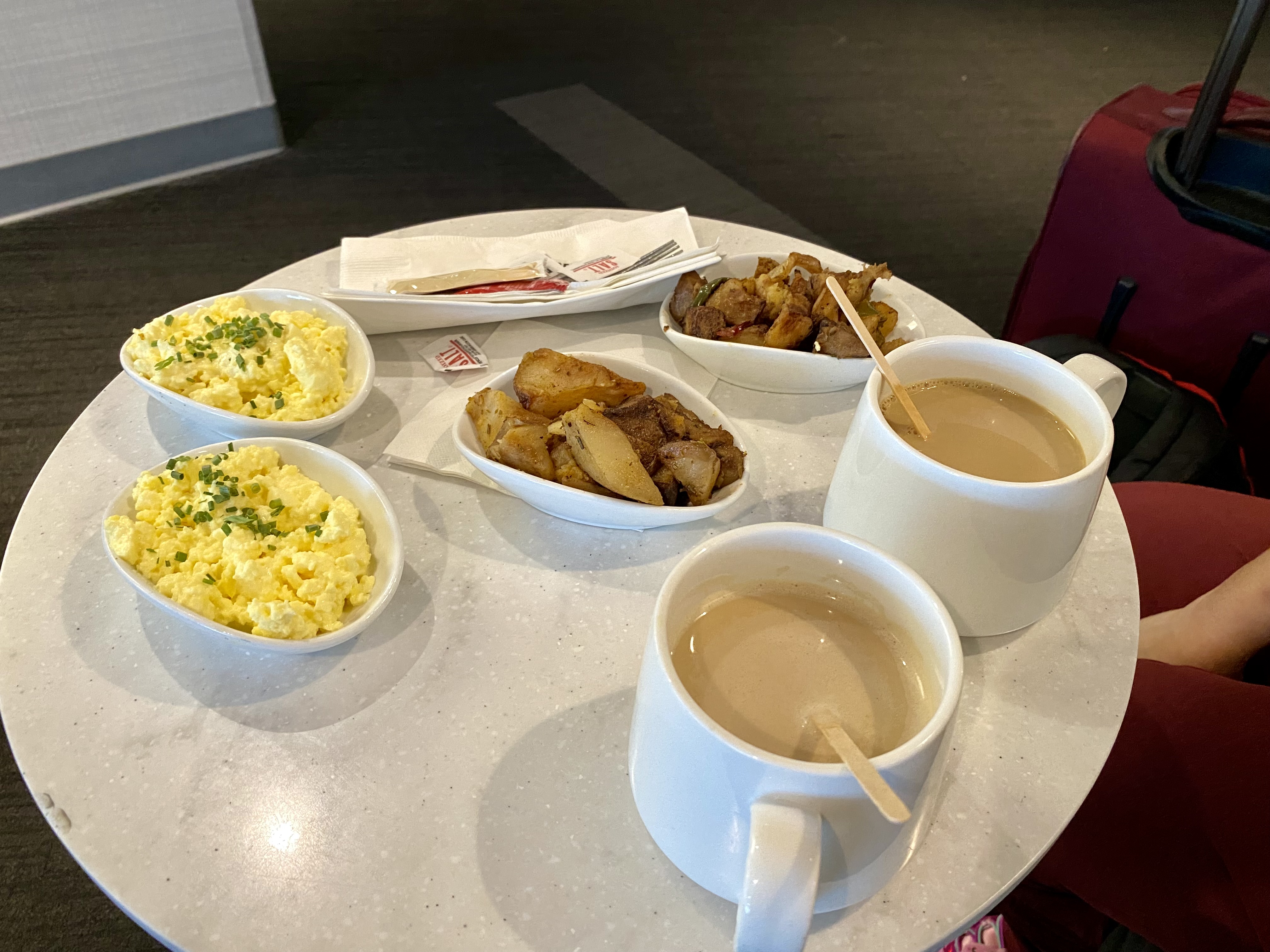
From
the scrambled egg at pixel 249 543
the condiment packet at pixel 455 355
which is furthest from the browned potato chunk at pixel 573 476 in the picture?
the condiment packet at pixel 455 355

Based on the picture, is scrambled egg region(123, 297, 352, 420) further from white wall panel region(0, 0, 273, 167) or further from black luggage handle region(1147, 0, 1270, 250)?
white wall panel region(0, 0, 273, 167)

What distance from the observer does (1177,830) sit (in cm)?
103

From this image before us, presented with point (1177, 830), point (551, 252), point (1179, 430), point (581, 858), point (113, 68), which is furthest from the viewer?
point (113, 68)

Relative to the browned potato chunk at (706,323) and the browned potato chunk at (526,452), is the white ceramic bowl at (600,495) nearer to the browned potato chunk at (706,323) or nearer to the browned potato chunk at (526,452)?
the browned potato chunk at (526,452)

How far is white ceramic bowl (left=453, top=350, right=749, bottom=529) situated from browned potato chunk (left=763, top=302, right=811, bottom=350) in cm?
14

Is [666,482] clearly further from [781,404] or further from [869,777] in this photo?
[869,777]

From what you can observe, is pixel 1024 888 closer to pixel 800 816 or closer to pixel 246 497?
pixel 800 816

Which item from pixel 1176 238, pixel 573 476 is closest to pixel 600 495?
pixel 573 476


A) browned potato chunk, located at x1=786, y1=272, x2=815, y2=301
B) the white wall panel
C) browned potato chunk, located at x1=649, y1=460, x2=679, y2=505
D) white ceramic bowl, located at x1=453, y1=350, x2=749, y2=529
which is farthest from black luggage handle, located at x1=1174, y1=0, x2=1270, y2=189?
the white wall panel

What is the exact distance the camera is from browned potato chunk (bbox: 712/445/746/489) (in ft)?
3.46

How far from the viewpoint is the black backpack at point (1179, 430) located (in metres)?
1.67

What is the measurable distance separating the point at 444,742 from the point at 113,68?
3.05 metres

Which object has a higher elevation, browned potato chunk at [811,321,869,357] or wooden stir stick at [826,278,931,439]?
wooden stir stick at [826,278,931,439]

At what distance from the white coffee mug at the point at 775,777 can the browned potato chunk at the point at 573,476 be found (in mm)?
276
